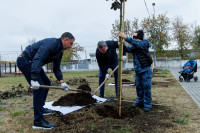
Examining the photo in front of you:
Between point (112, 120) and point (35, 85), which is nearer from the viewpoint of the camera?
point (35, 85)

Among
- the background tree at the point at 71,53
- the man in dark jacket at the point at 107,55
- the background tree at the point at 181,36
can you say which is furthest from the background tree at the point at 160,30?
the man in dark jacket at the point at 107,55

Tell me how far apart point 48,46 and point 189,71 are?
9635 millimetres

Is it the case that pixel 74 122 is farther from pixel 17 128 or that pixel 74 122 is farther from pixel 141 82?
pixel 141 82

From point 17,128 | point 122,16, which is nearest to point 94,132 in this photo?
point 17,128

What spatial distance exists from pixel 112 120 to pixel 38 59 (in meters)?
1.81

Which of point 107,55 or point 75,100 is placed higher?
point 107,55

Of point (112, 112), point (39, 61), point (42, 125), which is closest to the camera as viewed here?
point (39, 61)

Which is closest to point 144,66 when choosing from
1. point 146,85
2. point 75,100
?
point 146,85

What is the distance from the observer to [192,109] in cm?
453

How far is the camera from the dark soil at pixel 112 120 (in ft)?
10.6

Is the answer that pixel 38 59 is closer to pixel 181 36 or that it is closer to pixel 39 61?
pixel 39 61

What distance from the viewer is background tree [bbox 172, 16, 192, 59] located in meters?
38.2

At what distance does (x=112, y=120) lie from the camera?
12.0 ft

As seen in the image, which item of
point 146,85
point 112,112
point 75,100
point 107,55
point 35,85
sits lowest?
point 112,112
